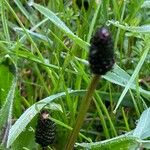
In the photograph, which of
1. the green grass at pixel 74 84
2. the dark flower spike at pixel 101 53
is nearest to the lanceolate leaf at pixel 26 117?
the green grass at pixel 74 84

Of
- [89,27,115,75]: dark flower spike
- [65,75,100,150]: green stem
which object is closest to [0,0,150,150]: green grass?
[65,75,100,150]: green stem

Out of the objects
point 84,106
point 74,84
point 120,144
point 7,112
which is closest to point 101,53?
point 84,106

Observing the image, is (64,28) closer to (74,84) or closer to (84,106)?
(74,84)

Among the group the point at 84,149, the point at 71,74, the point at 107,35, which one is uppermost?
the point at 107,35

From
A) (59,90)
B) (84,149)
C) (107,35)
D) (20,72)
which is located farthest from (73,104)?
(107,35)

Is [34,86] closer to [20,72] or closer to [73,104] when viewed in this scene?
[20,72]

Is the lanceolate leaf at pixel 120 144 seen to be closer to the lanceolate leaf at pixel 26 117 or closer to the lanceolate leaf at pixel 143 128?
the lanceolate leaf at pixel 143 128
